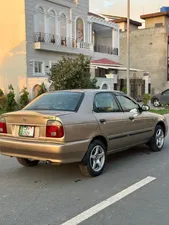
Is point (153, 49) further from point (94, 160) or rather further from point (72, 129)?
point (72, 129)

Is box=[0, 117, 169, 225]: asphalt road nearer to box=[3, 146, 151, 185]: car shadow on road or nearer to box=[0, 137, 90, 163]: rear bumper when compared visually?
box=[3, 146, 151, 185]: car shadow on road

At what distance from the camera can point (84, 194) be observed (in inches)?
179

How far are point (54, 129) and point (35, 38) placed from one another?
628 inches

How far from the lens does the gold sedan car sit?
192 inches

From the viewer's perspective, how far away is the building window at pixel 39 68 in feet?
65.9

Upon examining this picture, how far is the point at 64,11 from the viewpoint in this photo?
21719 millimetres

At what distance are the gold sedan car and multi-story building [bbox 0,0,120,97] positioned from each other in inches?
521

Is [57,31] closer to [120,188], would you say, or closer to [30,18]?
[30,18]

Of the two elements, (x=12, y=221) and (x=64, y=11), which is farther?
(x=64, y=11)

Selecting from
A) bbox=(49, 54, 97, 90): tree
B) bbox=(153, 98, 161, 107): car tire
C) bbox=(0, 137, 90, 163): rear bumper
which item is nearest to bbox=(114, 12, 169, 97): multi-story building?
bbox=(153, 98, 161, 107): car tire

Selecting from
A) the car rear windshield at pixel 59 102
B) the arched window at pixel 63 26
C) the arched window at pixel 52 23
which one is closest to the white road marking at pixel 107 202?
the car rear windshield at pixel 59 102

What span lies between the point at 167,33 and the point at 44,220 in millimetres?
35205

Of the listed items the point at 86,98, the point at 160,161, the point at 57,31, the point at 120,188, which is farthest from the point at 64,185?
the point at 57,31

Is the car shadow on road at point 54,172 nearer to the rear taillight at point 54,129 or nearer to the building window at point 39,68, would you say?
the rear taillight at point 54,129
